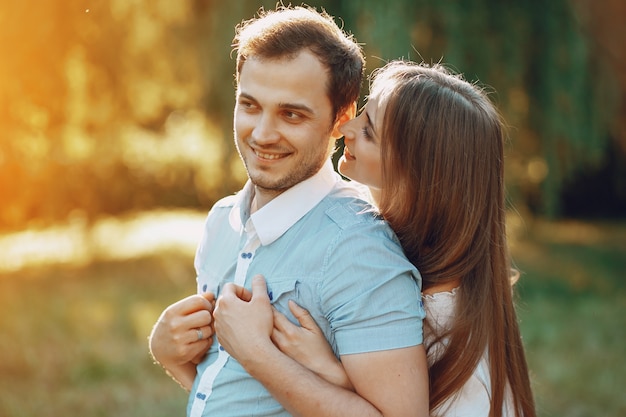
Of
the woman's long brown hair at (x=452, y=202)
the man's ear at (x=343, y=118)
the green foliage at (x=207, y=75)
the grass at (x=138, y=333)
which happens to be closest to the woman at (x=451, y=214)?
the woman's long brown hair at (x=452, y=202)

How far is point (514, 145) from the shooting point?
27.4 feet

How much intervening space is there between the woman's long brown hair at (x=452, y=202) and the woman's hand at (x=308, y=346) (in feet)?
1.16

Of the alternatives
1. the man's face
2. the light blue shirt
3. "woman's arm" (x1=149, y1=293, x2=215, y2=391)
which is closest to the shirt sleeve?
the light blue shirt

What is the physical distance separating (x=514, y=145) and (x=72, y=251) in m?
5.19

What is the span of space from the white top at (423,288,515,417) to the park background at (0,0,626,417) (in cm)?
289

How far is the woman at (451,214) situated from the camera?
2428 mm

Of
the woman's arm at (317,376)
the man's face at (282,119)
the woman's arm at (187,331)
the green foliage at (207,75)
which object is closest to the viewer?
the woman's arm at (317,376)

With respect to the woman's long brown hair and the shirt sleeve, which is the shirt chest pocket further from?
the woman's long brown hair

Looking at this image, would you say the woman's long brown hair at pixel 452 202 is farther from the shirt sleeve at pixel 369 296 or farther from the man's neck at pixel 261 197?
the man's neck at pixel 261 197

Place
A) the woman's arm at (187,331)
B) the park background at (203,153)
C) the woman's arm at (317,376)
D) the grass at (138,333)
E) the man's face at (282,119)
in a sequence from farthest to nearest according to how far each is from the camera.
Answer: the park background at (203,153), the grass at (138,333), the woman's arm at (187,331), the man's face at (282,119), the woman's arm at (317,376)

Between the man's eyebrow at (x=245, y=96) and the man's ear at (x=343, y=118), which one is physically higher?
the man's eyebrow at (x=245, y=96)

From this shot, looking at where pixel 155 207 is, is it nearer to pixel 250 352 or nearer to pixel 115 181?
pixel 115 181

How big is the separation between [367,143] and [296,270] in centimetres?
48

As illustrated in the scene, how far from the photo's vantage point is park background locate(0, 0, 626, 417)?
19.4 feet
